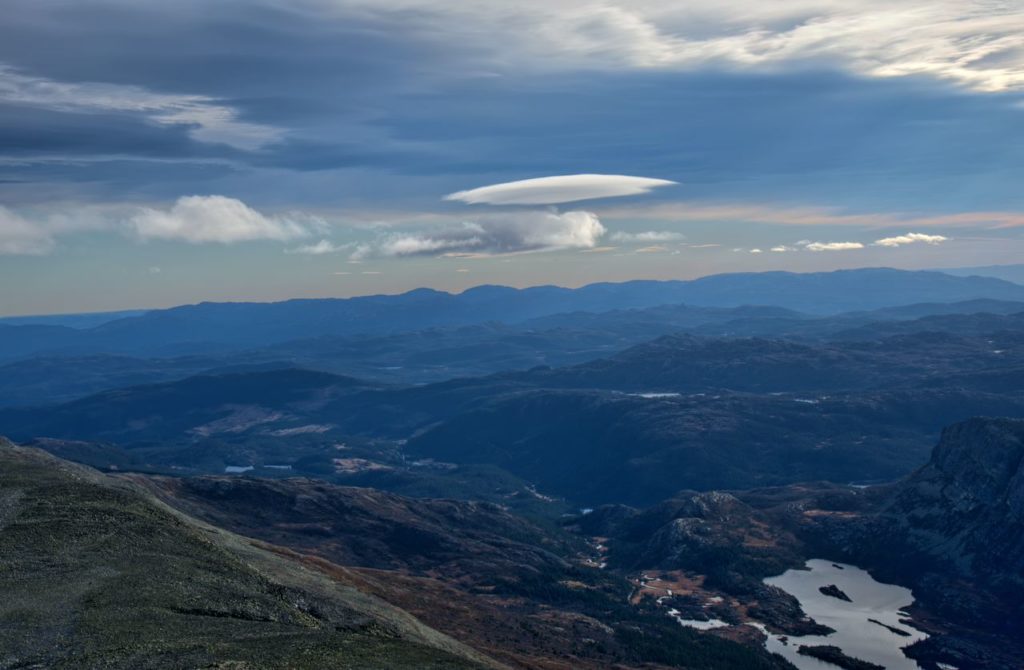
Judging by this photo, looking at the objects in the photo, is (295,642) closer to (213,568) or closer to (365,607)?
(213,568)

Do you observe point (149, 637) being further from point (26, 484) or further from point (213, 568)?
point (26, 484)

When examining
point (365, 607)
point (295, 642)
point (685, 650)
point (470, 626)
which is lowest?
point (685, 650)

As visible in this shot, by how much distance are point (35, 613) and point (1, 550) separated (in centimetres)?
2216

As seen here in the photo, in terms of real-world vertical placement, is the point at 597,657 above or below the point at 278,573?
below

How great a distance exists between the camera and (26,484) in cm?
13300

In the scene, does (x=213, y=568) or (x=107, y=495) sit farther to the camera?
(x=107, y=495)

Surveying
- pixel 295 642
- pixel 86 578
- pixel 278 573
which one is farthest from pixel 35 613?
pixel 278 573

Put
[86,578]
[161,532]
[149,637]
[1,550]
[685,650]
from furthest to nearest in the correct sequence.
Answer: [685,650]
[161,532]
[1,550]
[86,578]
[149,637]

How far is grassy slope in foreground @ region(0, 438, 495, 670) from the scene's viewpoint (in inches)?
3115

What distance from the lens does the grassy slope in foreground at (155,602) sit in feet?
260

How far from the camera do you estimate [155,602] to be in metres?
91.4

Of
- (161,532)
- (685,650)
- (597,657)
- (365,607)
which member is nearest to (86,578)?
(161,532)

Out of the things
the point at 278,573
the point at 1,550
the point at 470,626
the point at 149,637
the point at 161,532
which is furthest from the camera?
the point at 470,626

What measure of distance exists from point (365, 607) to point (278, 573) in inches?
624
